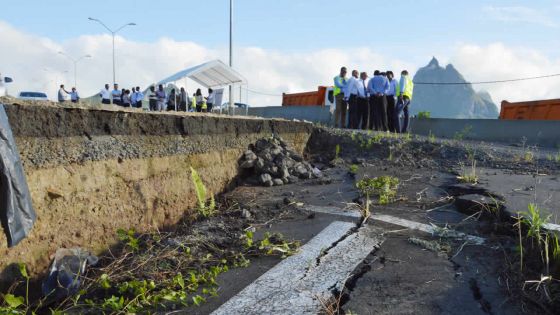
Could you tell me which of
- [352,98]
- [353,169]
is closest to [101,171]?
[353,169]

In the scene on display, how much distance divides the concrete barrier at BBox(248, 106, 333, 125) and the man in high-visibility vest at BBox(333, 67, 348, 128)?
2.14 m

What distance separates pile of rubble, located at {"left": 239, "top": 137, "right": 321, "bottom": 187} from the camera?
5.87 meters

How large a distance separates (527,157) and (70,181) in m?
7.04

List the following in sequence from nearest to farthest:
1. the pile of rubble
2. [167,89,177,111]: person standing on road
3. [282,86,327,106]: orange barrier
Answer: the pile of rubble
[167,89,177,111]: person standing on road
[282,86,327,106]: orange barrier

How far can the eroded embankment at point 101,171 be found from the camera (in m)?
3.24

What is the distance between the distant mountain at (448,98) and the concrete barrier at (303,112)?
127 m

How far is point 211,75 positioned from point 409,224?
43.9 feet

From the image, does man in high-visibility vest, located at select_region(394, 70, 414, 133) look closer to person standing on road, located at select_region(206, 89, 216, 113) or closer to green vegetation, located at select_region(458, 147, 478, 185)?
green vegetation, located at select_region(458, 147, 478, 185)

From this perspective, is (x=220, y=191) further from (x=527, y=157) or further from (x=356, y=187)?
(x=527, y=157)

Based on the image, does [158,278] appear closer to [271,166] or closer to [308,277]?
[308,277]

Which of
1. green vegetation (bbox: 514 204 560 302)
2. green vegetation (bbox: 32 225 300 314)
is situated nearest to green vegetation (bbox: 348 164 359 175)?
green vegetation (bbox: 32 225 300 314)

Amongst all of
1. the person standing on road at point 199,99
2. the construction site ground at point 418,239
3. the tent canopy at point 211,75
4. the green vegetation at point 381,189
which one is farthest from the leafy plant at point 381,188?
the person standing on road at point 199,99

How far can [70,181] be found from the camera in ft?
11.6

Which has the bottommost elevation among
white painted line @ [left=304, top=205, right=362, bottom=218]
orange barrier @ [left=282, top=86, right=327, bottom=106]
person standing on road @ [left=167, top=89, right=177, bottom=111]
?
white painted line @ [left=304, top=205, right=362, bottom=218]
